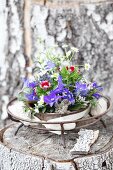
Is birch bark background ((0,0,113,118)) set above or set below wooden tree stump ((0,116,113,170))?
above

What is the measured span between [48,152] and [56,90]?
0.21 metres

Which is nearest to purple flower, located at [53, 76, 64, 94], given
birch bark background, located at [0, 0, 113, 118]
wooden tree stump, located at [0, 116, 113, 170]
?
wooden tree stump, located at [0, 116, 113, 170]

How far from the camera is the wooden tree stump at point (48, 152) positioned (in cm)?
145

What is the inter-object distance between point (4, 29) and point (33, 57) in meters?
0.20

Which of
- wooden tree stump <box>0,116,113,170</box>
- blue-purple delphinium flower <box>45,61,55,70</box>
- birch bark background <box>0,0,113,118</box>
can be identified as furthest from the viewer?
birch bark background <box>0,0,113,118</box>

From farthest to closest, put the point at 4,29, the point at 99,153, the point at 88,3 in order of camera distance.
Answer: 1. the point at 4,29
2. the point at 88,3
3. the point at 99,153

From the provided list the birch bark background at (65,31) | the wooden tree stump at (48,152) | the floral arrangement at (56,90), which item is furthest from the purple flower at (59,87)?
the birch bark background at (65,31)

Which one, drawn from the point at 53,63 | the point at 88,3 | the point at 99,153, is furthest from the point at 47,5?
the point at 99,153

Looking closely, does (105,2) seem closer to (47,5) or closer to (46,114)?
(47,5)

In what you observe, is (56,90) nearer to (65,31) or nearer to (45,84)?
(45,84)

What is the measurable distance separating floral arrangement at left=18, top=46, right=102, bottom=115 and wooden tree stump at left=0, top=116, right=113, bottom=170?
0.40ft

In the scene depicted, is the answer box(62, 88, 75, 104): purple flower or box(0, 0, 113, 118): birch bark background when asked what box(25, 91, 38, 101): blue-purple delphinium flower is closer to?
box(62, 88, 75, 104): purple flower

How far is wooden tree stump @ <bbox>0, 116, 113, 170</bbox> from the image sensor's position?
1.45 metres

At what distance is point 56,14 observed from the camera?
205 cm
